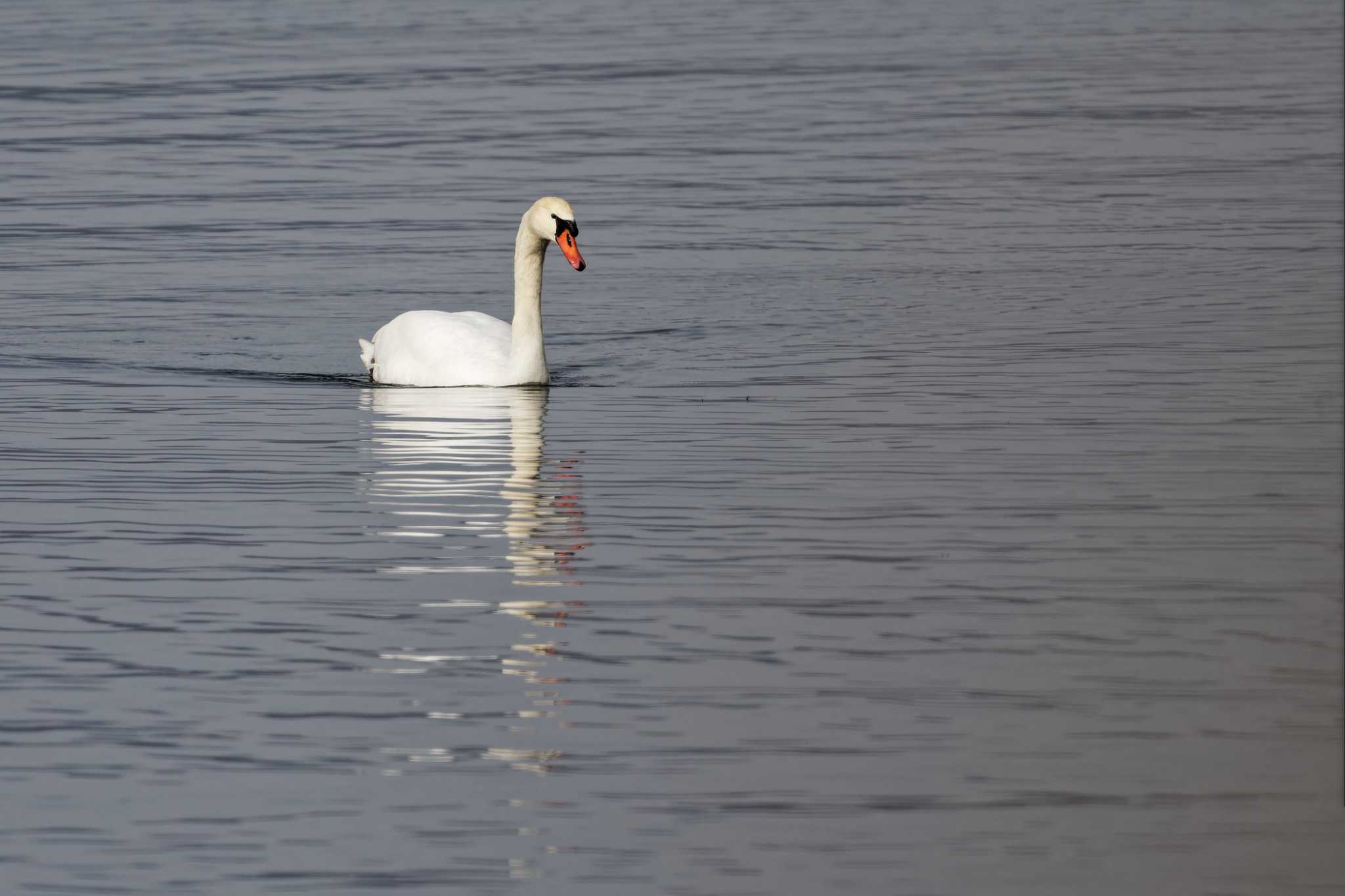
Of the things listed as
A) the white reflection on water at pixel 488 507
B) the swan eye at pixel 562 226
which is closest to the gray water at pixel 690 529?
the white reflection on water at pixel 488 507

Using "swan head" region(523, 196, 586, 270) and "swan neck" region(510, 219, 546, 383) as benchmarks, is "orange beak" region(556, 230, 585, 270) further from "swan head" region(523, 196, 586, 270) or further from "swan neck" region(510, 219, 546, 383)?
"swan neck" region(510, 219, 546, 383)

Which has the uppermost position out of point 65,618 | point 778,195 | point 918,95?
point 918,95

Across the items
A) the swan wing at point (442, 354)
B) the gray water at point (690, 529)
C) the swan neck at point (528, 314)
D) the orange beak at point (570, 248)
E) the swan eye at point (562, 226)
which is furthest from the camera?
the swan eye at point (562, 226)

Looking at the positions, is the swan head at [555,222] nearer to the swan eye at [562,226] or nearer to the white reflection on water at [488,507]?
the swan eye at [562,226]

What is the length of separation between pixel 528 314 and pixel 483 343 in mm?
364

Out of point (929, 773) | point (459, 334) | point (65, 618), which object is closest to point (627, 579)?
point (65, 618)

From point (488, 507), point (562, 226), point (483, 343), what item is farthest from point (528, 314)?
point (488, 507)

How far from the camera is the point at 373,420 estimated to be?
15.7m

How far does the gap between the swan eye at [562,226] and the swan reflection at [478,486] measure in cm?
106

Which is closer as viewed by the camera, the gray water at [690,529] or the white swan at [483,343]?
the gray water at [690,529]

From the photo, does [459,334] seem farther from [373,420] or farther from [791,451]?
[791,451]

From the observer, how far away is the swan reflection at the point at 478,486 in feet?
37.7

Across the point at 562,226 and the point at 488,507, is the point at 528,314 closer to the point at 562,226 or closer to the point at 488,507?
the point at 562,226

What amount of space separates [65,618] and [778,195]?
16.5 metres
